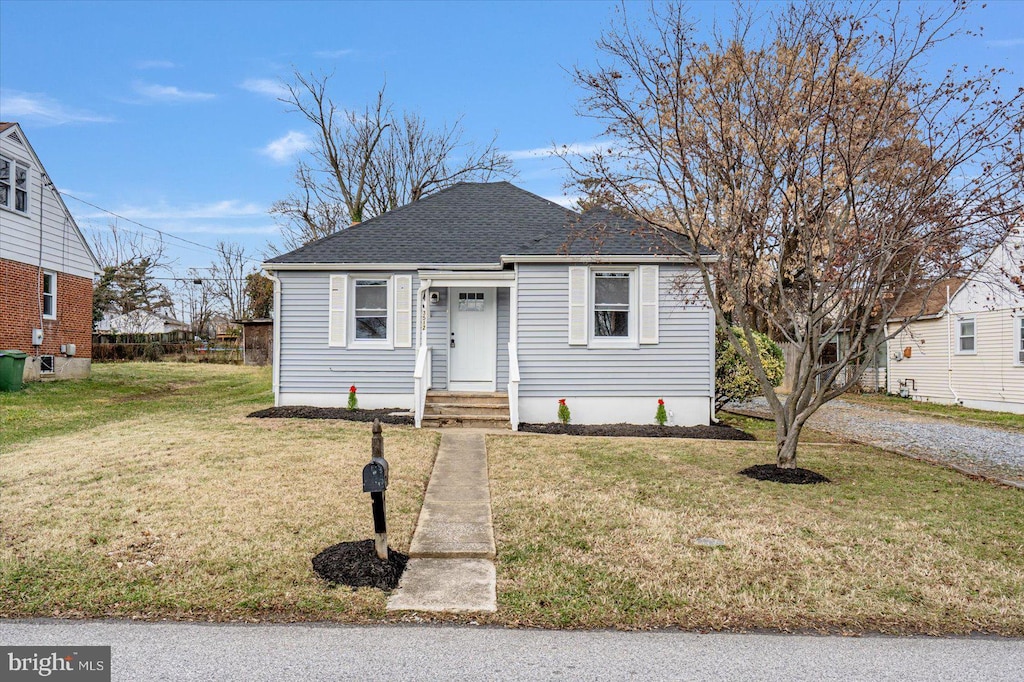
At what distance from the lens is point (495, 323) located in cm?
1262

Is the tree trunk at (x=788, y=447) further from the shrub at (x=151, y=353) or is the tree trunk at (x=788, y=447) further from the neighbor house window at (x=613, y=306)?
the shrub at (x=151, y=353)

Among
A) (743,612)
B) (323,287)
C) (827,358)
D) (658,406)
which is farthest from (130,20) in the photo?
(827,358)

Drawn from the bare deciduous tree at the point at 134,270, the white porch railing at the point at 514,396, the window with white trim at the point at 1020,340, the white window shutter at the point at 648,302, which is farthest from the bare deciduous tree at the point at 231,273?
the window with white trim at the point at 1020,340

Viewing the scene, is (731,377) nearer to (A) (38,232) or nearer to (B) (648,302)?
(B) (648,302)

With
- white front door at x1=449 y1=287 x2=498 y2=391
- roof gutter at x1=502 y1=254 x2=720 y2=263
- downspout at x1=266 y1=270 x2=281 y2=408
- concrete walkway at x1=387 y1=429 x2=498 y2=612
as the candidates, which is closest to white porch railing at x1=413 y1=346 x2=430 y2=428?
white front door at x1=449 y1=287 x2=498 y2=391

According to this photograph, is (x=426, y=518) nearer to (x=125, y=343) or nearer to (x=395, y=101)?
(x=395, y=101)

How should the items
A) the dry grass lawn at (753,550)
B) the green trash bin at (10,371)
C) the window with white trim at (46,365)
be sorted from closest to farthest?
the dry grass lawn at (753,550), the green trash bin at (10,371), the window with white trim at (46,365)

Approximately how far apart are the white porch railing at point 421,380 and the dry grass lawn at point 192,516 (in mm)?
602

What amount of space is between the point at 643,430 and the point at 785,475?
379cm

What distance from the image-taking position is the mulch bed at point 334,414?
1139cm

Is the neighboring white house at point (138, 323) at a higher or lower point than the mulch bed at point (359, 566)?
higher

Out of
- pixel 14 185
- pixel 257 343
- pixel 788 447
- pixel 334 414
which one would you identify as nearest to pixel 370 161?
pixel 257 343

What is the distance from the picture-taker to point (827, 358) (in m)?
24.7

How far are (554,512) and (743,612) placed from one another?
7.06 feet
